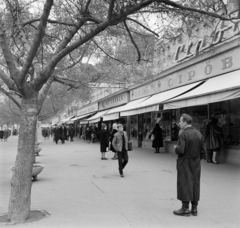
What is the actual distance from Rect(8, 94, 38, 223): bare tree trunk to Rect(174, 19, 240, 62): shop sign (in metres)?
6.74

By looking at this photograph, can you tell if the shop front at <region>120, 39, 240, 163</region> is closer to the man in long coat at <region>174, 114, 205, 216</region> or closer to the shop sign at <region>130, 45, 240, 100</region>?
the shop sign at <region>130, 45, 240, 100</region>

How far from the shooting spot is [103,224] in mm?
4789

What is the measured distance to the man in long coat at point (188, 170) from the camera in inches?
201

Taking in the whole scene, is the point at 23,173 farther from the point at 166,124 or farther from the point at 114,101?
the point at 114,101

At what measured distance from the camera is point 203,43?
42.7 feet

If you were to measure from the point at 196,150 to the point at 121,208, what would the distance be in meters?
1.79

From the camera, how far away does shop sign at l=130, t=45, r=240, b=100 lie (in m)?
11.3

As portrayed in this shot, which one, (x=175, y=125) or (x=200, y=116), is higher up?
(x=200, y=116)

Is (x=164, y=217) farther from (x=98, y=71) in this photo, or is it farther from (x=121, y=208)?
(x=98, y=71)

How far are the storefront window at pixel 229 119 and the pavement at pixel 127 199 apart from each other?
5.07 ft

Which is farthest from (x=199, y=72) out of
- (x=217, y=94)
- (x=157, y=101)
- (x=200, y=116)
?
(x=217, y=94)

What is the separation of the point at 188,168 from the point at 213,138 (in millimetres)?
6695

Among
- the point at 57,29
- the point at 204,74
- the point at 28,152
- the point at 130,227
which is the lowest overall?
the point at 130,227

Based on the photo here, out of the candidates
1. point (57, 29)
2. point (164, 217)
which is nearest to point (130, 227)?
point (164, 217)
